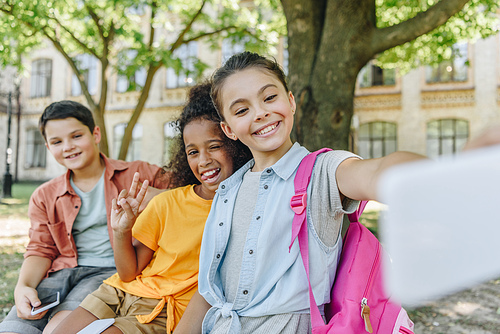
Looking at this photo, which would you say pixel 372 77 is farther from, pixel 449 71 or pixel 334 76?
pixel 334 76

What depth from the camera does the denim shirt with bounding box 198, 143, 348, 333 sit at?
145 cm

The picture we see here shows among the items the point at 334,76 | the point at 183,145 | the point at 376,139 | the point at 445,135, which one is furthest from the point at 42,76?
the point at 183,145

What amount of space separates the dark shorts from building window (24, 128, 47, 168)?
871 inches

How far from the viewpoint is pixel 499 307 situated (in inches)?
143

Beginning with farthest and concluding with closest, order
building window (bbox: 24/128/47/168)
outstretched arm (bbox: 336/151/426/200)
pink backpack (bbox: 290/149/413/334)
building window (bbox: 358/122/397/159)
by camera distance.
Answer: building window (bbox: 24/128/47/168) → building window (bbox: 358/122/397/159) → pink backpack (bbox: 290/149/413/334) → outstretched arm (bbox: 336/151/426/200)

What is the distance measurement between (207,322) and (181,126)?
1080 millimetres

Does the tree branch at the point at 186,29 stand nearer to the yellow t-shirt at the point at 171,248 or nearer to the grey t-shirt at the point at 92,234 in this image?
the grey t-shirt at the point at 92,234

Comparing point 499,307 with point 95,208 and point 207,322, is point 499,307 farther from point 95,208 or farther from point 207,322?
point 95,208

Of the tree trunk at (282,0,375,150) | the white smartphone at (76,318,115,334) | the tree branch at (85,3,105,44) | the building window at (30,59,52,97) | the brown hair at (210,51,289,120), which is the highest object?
the building window at (30,59,52,97)

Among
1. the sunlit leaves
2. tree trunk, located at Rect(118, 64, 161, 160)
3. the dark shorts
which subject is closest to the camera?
the dark shorts

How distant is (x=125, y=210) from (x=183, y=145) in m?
0.58

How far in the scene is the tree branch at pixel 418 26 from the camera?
3.59m

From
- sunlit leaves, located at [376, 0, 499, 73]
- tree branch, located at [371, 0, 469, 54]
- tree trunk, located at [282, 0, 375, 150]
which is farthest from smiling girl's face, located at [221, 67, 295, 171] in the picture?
sunlit leaves, located at [376, 0, 499, 73]

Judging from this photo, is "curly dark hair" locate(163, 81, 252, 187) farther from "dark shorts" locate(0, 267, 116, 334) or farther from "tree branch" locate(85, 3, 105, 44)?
"tree branch" locate(85, 3, 105, 44)
